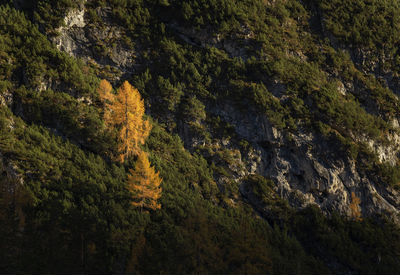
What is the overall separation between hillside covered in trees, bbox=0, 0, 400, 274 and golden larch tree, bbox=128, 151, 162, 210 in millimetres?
162

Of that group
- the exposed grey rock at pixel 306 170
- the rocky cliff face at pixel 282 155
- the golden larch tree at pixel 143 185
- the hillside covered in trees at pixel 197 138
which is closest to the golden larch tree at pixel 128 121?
the hillside covered in trees at pixel 197 138

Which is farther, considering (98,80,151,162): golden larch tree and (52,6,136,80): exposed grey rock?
(52,6,136,80): exposed grey rock

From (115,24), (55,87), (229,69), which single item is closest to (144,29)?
(115,24)

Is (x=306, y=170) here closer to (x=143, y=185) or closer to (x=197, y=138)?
(x=197, y=138)

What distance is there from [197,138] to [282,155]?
13.5m

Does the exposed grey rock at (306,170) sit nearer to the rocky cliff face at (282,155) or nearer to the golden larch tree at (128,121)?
the rocky cliff face at (282,155)

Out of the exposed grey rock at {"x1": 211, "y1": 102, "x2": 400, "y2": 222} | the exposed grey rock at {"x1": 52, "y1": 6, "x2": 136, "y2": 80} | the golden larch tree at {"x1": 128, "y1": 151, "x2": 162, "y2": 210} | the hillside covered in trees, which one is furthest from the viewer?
the exposed grey rock at {"x1": 52, "y1": 6, "x2": 136, "y2": 80}

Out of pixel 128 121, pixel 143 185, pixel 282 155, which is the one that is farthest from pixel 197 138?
pixel 143 185

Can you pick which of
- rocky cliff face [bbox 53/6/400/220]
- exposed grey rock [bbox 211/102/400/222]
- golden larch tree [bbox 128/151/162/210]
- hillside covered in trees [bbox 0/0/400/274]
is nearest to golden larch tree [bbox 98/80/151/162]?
hillside covered in trees [bbox 0/0/400/274]

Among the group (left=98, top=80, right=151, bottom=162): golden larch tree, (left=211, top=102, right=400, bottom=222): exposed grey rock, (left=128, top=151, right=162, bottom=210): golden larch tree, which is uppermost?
(left=211, top=102, right=400, bottom=222): exposed grey rock

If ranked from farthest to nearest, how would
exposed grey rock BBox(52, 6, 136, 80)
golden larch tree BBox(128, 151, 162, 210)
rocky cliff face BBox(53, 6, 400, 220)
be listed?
exposed grey rock BBox(52, 6, 136, 80)
rocky cliff face BBox(53, 6, 400, 220)
golden larch tree BBox(128, 151, 162, 210)

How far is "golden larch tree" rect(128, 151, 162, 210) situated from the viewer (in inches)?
1738

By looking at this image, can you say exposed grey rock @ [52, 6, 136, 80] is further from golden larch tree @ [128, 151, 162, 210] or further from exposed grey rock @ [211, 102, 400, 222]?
golden larch tree @ [128, 151, 162, 210]

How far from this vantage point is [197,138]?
195 ft
